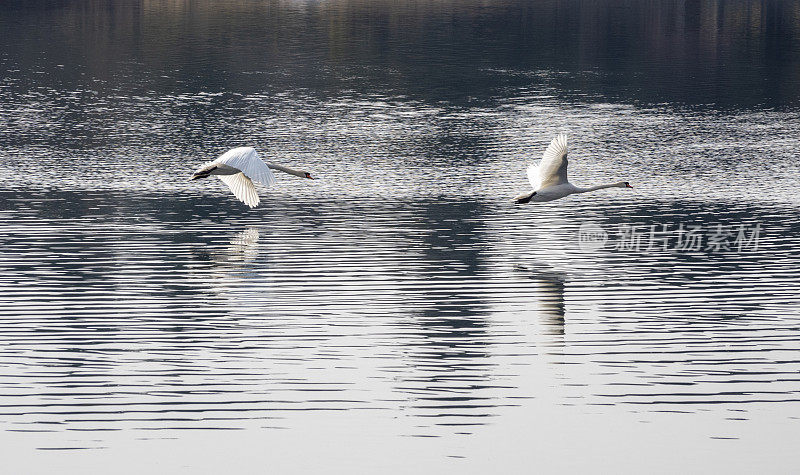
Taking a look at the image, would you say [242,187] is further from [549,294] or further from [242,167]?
[549,294]

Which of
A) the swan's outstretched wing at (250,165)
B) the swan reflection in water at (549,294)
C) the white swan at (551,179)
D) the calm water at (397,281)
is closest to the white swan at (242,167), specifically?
the swan's outstretched wing at (250,165)

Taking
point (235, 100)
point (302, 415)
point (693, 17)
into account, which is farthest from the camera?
point (693, 17)

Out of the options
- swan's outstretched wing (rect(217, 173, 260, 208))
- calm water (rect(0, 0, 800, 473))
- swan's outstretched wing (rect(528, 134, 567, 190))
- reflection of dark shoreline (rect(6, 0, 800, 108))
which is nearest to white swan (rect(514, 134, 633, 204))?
swan's outstretched wing (rect(528, 134, 567, 190))

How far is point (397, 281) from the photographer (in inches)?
936

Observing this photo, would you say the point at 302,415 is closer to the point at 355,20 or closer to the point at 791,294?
the point at 791,294

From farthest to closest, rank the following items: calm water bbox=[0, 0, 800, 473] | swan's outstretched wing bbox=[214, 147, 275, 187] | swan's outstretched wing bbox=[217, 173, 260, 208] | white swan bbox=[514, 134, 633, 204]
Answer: swan's outstretched wing bbox=[217, 173, 260, 208] < swan's outstretched wing bbox=[214, 147, 275, 187] < white swan bbox=[514, 134, 633, 204] < calm water bbox=[0, 0, 800, 473]

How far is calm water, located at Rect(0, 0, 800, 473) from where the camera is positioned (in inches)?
613

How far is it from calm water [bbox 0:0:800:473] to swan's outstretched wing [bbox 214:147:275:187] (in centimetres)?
147

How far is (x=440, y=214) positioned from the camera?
3153 cm

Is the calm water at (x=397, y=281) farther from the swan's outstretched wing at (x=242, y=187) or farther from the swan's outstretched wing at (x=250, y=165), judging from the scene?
the swan's outstretched wing at (x=250, y=165)

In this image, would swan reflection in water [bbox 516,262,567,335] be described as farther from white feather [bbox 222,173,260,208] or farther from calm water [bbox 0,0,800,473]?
white feather [bbox 222,173,260,208]

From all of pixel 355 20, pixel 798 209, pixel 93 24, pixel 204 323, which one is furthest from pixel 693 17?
pixel 204 323

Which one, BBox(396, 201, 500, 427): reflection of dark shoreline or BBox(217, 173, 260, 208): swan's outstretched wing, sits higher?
BBox(217, 173, 260, 208): swan's outstretched wing

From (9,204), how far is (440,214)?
10153 mm
